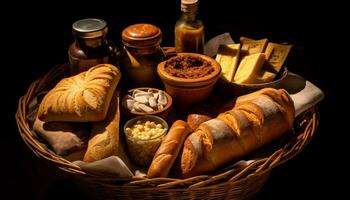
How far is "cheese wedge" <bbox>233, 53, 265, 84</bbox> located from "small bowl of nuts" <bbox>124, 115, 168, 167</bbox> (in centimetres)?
40

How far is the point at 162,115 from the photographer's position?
1.74 m

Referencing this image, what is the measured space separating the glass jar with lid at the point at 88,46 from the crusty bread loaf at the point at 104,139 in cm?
27

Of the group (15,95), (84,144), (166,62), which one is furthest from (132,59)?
(15,95)

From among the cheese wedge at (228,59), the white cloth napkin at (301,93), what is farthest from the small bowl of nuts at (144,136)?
the white cloth napkin at (301,93)

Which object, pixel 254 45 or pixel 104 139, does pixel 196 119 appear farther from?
pixel 254 45

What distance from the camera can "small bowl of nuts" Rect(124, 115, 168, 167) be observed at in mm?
1605

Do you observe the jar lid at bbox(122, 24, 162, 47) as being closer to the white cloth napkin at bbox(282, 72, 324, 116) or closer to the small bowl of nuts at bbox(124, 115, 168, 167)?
the small bowl of nuts at bbox(124, 115, 168, 167)

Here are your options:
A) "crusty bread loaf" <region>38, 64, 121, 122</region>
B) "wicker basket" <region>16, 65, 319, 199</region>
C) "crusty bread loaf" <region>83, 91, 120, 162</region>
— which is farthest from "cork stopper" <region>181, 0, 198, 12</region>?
"wicker basket" <region>16, 65, 319, 199</region>

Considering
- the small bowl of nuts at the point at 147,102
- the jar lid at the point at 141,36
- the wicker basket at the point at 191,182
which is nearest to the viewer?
the wicker basket at the point at 191,182

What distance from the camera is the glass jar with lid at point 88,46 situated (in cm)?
181

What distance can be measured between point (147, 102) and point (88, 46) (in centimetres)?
33

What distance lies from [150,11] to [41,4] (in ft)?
1.79

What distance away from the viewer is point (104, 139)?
1.57m

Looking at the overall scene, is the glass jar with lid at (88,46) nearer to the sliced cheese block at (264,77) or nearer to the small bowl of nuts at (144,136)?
the small bowl of nuts at (144,136)
